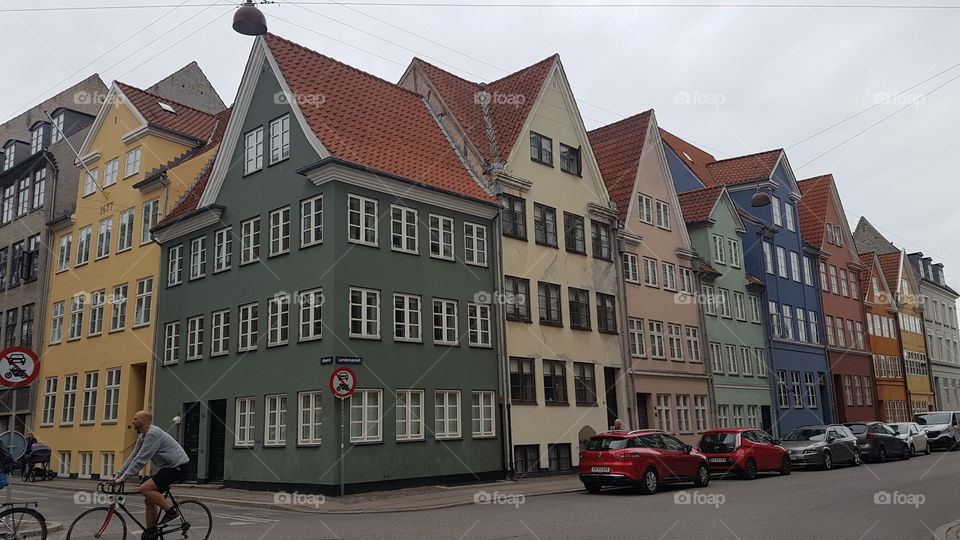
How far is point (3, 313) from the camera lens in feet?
128

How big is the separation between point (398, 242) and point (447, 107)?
7925 millimetres

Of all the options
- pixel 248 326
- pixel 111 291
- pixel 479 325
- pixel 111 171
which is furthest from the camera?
pixel 111 171

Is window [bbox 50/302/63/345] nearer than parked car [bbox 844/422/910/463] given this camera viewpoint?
No

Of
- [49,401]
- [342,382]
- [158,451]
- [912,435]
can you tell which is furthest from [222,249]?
[912,435]

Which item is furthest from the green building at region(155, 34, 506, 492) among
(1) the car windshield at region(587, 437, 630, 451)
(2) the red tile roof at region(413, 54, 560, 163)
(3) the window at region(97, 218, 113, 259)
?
(3) the window at region(97, 218, 113, 259)

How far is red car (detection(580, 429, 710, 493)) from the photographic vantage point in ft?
65.1

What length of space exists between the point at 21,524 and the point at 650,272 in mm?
28087

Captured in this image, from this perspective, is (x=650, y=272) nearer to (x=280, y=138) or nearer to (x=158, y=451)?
(x=280, y=138)

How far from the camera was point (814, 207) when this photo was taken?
53094 mm

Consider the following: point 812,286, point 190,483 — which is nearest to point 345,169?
point 190,483

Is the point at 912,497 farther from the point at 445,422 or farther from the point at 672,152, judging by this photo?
the point at 672,152

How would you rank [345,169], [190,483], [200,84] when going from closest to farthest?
[345,169]
[190,483]
[200,84]

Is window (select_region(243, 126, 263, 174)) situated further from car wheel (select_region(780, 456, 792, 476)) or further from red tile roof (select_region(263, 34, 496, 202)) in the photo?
car wheel (select_region(780, 456, 792, 476))

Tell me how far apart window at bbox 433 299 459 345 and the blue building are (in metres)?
21.1
